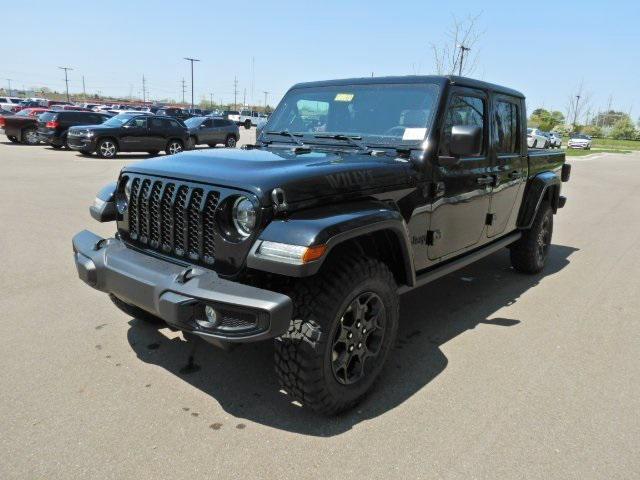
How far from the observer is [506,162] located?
15.1 ft

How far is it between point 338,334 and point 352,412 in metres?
0.50

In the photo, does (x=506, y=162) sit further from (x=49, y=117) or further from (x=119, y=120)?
(x=49, y=117)

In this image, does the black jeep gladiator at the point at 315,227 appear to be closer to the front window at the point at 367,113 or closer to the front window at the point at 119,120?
the front window at the point at 367,113

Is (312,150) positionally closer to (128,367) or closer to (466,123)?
(466,123)

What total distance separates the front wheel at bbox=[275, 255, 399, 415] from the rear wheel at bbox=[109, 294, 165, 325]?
59.0 inches

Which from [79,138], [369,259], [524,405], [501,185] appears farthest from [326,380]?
[79,138]

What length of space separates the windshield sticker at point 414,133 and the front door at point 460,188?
6.3 inches

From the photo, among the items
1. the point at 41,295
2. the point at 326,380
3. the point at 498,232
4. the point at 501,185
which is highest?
the point at 501,185

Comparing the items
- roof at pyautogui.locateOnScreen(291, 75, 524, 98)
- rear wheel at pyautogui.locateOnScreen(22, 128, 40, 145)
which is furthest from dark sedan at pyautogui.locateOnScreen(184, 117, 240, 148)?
roof at pyautogui.locateOnScreen(291, 75, 524, 98)

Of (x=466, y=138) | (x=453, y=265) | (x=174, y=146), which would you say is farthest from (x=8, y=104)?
(x=466, y=138)

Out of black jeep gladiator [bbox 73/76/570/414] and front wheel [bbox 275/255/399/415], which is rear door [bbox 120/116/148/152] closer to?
black jeep gladiator [bbox 73/76/570/414]

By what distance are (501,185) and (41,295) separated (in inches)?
167

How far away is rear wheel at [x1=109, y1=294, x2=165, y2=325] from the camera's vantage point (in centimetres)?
365

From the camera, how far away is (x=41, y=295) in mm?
4469
